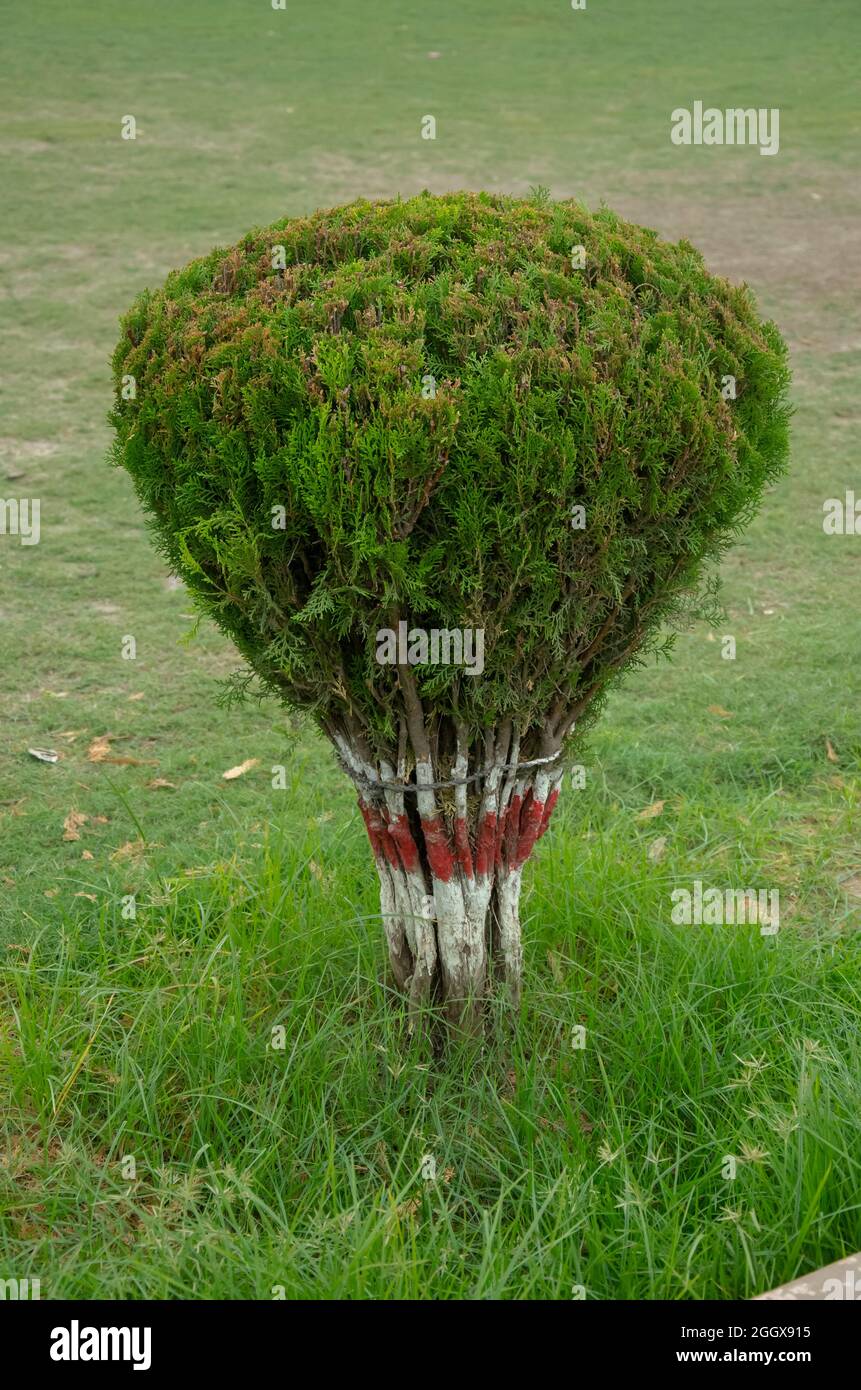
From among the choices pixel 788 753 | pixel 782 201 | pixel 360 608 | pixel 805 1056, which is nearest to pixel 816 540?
pixel 788 753

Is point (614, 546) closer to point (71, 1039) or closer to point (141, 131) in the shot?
point (71, 1039)

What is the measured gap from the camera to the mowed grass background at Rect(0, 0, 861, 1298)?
329cm

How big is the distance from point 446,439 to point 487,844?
1.13m

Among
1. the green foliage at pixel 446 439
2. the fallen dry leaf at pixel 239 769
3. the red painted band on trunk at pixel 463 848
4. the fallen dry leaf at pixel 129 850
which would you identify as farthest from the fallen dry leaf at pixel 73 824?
the red painted band on trunk at pixel 463 848

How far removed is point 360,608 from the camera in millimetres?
3111

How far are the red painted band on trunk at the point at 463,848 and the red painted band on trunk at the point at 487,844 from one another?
27mm

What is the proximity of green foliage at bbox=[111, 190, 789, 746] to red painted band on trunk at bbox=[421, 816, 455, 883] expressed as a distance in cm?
25

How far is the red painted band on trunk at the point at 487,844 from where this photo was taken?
3.56 metres

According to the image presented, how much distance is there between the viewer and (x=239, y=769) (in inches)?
221

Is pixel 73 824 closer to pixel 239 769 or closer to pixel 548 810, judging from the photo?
pixel 239 769

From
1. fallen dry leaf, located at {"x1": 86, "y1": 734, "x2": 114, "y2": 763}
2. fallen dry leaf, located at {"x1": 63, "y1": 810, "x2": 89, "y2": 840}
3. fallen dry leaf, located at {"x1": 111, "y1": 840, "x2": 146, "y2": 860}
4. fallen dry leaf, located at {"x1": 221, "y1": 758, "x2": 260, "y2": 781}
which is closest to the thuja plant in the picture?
fallen dry leaf, located at {"x1": 111, "y1": 840, "x2": 146, "y2": 860}

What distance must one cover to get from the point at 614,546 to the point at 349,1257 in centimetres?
172

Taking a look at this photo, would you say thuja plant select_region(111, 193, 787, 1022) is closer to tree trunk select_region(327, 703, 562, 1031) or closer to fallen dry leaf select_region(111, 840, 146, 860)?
tree trunk select_region(327, 703, 562, 1031)

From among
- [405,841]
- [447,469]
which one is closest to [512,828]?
[405,841]
